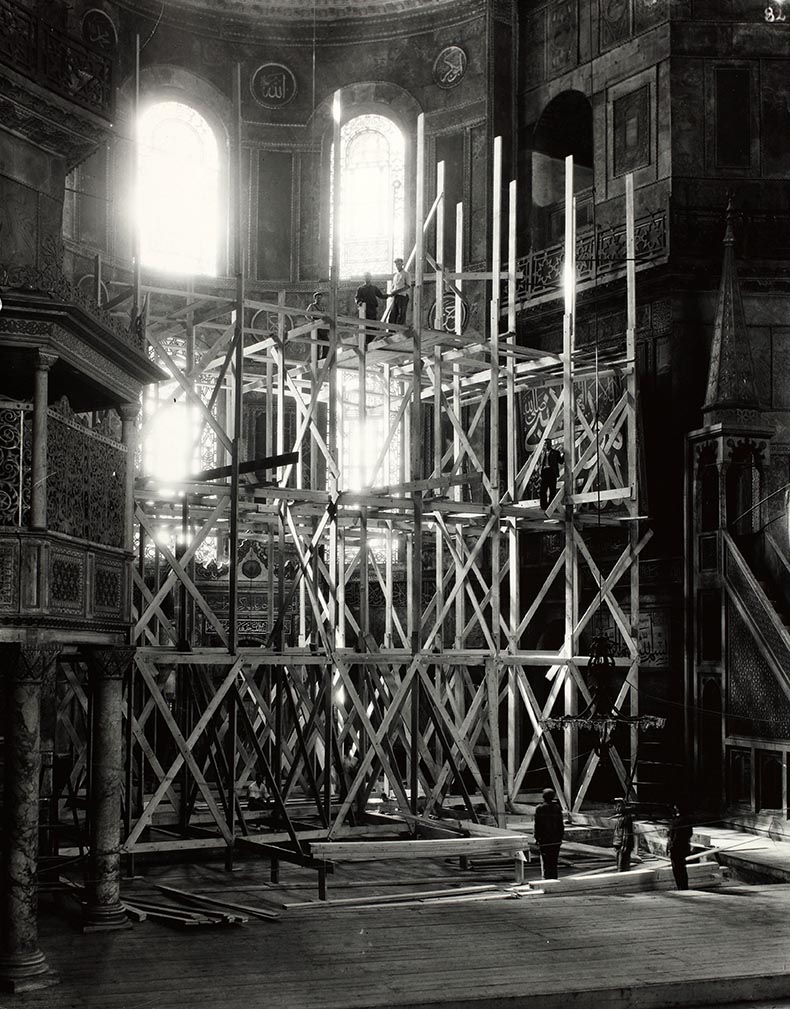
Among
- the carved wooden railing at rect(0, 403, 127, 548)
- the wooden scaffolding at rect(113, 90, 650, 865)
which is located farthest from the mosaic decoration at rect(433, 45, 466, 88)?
the carved wooden railing at rect(0, 403, 127, 548)

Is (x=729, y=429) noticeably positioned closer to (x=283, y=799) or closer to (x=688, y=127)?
(x=688, y=127)

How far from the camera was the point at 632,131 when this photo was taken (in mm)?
24281

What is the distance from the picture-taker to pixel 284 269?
27.4m

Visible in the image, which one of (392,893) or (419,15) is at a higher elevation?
(419,15)

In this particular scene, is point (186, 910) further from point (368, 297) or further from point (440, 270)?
point (440, 270)

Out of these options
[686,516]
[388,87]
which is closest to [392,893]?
[686,516]

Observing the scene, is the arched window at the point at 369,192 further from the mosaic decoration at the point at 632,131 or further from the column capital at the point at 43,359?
the column capital at the point at 43,359

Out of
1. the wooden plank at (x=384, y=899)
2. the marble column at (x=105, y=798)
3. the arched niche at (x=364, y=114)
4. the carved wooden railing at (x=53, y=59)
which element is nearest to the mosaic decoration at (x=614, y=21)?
the arched niche at (x=364, y=114)

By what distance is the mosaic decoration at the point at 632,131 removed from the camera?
23984 mm

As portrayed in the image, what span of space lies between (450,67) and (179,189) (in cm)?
576

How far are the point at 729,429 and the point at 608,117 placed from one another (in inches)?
273

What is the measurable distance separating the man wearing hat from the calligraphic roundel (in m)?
17.0

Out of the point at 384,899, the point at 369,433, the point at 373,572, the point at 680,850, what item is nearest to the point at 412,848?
the point at 384,899

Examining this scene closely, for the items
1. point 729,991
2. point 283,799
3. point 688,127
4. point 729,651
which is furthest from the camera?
point 688,127
